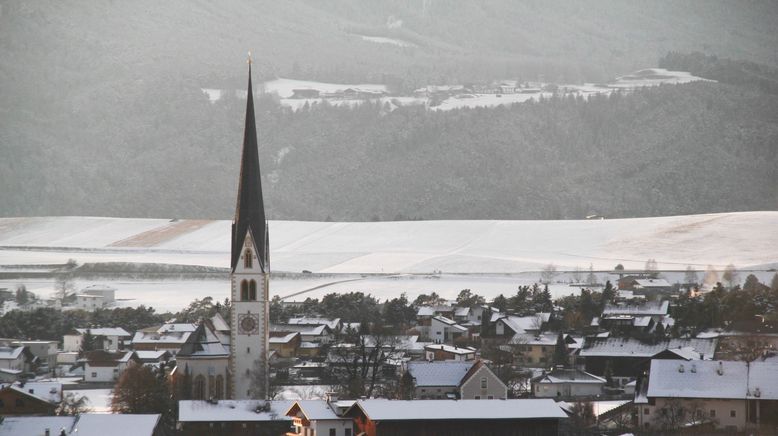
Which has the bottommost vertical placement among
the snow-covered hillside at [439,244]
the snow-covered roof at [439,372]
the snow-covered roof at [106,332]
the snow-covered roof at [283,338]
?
the snow-covered roof at [439,372]

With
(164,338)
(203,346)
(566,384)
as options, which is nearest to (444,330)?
(164,338)

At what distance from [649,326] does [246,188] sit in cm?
2417

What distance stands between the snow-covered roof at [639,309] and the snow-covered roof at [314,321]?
14.6 metres

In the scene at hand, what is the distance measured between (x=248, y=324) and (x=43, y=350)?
20171 mm

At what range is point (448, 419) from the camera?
60594 mm

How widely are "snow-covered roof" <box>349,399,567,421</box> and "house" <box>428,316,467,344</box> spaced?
37.1 metres

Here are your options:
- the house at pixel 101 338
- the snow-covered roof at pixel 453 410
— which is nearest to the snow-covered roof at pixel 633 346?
the snow-covered roof at pixel 453 410

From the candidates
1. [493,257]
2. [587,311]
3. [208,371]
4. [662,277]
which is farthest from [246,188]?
[493,257]

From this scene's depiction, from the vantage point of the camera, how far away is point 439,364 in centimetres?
7506

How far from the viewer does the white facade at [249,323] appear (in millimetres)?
77375

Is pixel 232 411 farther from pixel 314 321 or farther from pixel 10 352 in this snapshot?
pixel 314 321

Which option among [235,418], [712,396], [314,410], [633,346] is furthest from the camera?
[633,346]

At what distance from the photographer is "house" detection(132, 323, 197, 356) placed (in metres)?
94.3

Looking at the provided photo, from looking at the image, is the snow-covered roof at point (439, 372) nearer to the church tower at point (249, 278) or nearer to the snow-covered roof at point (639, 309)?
the church tower at point (249, 278)
